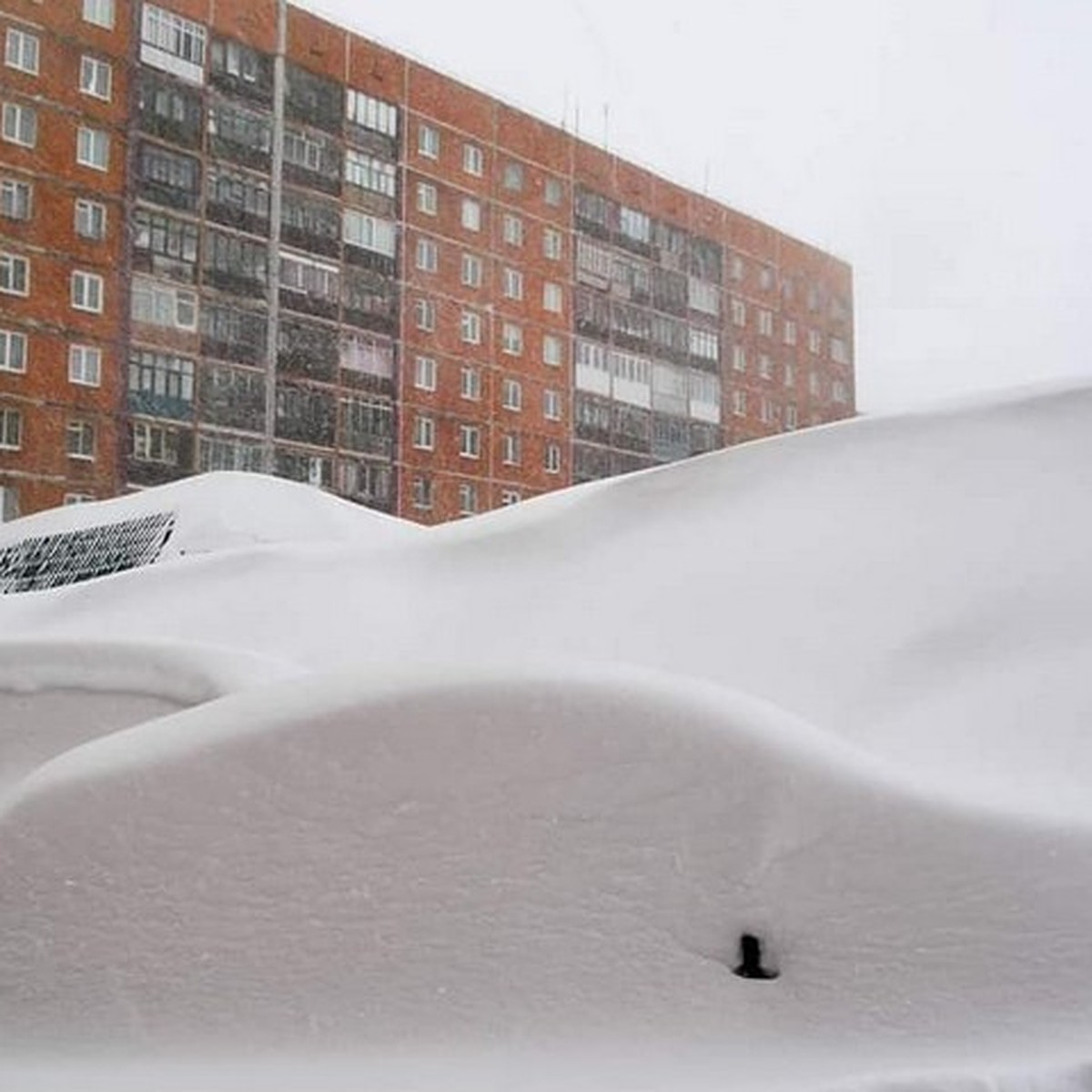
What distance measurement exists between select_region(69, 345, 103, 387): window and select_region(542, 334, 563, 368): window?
10.6 feet

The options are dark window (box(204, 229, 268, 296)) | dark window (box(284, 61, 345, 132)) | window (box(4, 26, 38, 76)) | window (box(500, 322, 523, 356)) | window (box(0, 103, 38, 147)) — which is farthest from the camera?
window (box(500, 322, 523, 356))

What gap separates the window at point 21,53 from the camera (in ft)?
33.6

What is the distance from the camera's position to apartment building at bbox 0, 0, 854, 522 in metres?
10.4

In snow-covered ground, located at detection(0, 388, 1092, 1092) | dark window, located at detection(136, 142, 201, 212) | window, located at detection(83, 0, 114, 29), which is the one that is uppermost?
window, located at detection(83, 0, 114, 29)

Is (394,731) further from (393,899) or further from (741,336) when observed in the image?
(741,336)

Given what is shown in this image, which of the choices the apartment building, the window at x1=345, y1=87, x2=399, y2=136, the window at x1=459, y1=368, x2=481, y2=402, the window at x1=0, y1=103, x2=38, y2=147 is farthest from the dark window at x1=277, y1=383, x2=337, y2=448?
the window at x1=0, y1=103, x2=38, y2=147

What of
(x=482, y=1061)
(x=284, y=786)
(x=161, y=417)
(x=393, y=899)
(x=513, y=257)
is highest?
(x=513, y=257)

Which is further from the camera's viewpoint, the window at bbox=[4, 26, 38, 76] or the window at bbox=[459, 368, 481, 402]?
the window at bbox=[459, 368, 481, 402]

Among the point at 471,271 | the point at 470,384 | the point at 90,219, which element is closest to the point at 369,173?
the point at 471,271

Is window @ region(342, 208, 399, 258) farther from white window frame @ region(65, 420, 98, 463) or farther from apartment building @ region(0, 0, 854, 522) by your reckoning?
white window frame @ region(65, 420, 98, 463)

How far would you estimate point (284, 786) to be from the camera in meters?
1.73

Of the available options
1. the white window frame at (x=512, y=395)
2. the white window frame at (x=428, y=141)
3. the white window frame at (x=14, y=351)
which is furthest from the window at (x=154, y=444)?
the white window frame at (x=428, y=141)

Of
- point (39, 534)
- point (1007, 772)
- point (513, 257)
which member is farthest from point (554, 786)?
point (513, 257)

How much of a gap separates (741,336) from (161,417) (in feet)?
13.5
